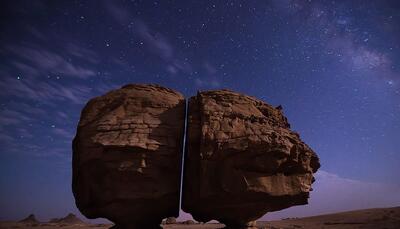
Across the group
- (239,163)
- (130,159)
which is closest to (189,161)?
(239,163)

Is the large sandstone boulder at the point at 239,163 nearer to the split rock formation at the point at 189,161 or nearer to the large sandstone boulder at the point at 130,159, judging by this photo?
the split rock formation at the point at 189,161

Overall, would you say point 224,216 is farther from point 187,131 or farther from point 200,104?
point 200,104

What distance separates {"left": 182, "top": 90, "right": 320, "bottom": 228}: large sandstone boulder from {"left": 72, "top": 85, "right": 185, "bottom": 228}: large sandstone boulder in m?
1.00

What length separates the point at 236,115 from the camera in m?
15.8

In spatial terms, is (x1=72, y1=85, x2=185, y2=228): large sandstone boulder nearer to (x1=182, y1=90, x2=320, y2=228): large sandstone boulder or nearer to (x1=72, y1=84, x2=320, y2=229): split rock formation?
(x1=72, y1=84, x2=320, y2=229): split rock formation

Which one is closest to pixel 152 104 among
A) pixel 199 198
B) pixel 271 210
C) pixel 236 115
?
pixel 236 115

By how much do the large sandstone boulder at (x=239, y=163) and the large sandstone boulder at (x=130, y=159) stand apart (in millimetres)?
999

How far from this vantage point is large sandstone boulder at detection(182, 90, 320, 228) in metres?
14.4

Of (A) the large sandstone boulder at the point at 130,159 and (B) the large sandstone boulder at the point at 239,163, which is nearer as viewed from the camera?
(B) the large sandstone boulder at the point at 239,163

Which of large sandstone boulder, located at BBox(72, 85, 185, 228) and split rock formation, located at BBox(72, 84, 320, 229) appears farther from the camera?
large sandstone boulder, located at BBox(72, 85, 185, 228)

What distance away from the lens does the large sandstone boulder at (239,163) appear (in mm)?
14391

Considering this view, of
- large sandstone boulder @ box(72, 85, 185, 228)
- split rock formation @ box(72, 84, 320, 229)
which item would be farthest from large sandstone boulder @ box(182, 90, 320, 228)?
large sandstone boulder @ box(72, 85, 185, 228)

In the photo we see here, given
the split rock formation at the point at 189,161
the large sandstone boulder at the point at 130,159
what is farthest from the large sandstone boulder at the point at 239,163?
the large sandstone boulder at the point at 130,159

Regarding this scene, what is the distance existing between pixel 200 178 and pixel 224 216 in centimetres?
385
